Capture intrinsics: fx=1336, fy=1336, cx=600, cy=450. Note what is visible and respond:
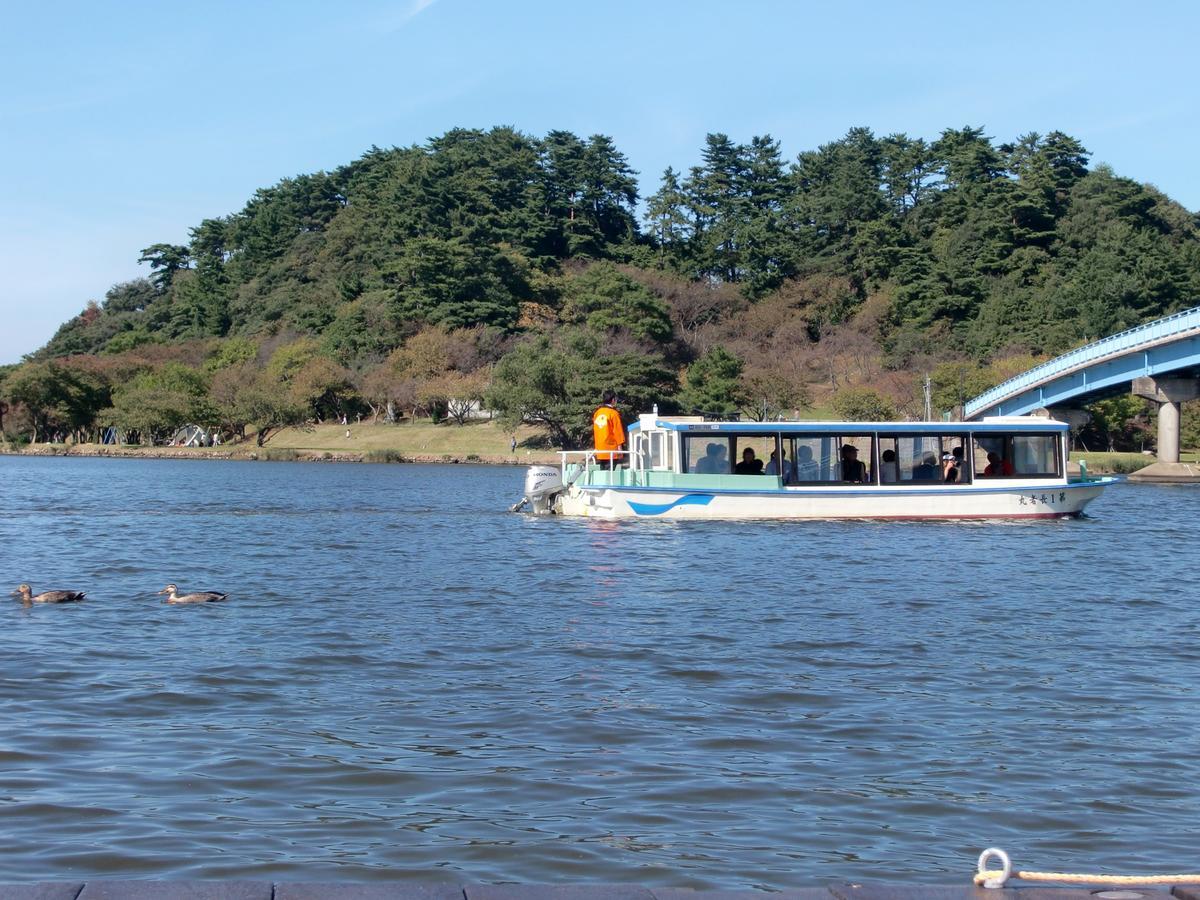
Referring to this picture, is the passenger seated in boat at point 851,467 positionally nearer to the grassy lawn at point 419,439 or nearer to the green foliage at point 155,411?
the grassy lawn at point 419,439

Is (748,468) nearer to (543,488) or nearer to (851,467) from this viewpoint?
(851,467)

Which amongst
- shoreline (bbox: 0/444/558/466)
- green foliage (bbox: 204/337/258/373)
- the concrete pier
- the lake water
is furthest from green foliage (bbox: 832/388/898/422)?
the concrete pier

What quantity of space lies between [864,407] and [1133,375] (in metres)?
22.4

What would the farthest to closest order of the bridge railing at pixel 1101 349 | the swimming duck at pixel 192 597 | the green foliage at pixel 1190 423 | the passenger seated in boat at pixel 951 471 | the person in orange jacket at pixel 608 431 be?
1. the green foliage at pixel 1190 423
2. the bridge railing at pixel 1101 349
3. the person in orange jacket at pixel 608 431
4. the passenger seated in boat at pixel 951 471
5. the swimming duck at pixel 192 597

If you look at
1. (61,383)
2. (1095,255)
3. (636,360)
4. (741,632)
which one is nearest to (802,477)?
(741,632)

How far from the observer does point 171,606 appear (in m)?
18.4

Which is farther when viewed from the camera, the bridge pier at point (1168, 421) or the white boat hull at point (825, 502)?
the bridge pier at point (1168, 421)

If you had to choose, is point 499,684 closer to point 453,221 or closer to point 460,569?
point 460,569

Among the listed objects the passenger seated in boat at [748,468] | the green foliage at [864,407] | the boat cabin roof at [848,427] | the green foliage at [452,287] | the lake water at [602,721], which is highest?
the green foliage at [452,287]

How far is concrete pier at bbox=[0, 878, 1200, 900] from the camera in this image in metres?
6.00

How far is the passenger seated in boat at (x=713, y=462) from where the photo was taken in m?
33.0

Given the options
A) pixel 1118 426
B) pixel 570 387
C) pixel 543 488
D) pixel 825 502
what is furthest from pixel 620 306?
pixel 825 502

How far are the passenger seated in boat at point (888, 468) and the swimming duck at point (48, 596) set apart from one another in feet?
66.9

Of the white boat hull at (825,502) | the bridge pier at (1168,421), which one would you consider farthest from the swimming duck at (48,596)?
the bridge pier at (1168,421)
